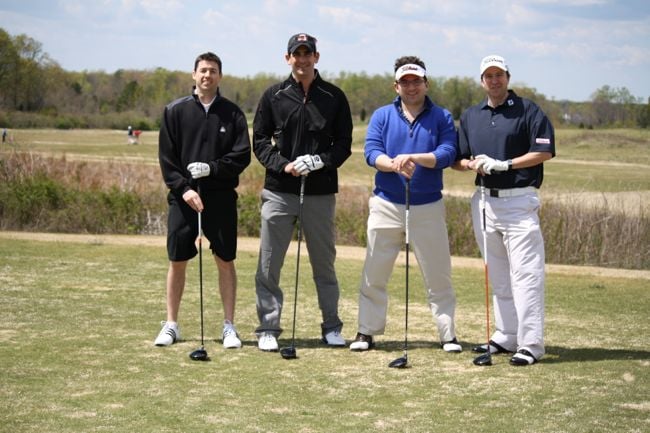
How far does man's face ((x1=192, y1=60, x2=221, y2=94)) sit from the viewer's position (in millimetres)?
6996

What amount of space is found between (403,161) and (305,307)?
117 inches

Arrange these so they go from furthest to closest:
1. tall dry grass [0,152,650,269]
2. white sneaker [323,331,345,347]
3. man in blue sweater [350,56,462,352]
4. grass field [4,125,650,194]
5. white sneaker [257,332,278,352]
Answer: grass field [4,125,650,194] → tall dry grass [0,152,650,269] → white sneaker [323,331,345,347] → white sneaker [257,332,278,352] → man in blue sweater [350,56,462,352]

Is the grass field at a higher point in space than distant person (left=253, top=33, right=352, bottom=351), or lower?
lower

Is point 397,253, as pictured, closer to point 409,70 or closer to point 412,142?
point 412,142

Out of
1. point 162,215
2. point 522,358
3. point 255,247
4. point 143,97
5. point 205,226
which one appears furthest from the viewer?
point 143,97

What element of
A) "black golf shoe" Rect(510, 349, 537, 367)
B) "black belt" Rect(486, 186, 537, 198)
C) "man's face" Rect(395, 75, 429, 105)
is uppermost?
"man's face" Rect(395, 75, 429, 105)

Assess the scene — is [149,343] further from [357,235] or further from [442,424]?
[357,235]

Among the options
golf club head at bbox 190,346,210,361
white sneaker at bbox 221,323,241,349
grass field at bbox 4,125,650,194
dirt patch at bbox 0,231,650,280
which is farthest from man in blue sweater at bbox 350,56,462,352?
grass field at bbox 4,125,650,194

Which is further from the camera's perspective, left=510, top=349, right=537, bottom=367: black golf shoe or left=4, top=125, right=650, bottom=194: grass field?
left=4, top=125, right=650, bottom=194: grass field

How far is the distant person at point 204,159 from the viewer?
7004 mm

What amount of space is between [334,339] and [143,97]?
97.2 metres

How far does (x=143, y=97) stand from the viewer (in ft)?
333

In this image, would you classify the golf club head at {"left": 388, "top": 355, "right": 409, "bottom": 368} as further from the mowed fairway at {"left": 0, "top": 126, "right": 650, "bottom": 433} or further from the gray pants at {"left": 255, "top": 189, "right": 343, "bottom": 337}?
the gray pants at {"left": 255, "top": 189, "right": 343, "bottom": 337}

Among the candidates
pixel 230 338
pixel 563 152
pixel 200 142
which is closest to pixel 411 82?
pixel 200 142
